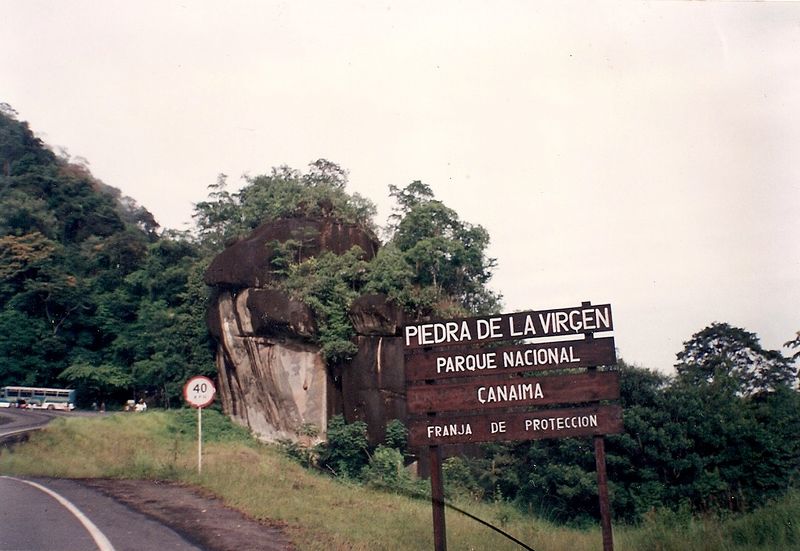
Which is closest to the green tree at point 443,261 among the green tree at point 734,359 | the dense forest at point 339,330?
the dense forest at point 339,330

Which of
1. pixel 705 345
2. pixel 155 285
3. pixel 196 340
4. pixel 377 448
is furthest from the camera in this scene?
pixel 155 285

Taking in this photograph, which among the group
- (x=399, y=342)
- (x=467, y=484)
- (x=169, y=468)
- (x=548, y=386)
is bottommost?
(x=467, y=484)

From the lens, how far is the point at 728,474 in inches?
877

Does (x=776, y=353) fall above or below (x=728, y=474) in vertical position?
above

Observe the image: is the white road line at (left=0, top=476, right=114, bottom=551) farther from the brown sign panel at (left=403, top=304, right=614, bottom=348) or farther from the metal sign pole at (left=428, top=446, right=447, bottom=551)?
the brown sign panel at (left=403, top=304, right=614, bottom=348)

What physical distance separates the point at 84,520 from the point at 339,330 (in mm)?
20306

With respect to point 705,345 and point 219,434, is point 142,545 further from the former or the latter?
point 705,345

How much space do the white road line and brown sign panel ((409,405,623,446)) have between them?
449 centimetres

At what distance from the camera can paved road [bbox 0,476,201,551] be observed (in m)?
10.2

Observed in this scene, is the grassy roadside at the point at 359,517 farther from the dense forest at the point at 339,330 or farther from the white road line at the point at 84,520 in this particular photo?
the dense forest at the point at 339,330

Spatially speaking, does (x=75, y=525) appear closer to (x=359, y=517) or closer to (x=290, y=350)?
(x=359, y=517)

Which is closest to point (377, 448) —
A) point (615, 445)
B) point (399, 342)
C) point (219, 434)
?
point (399, 342)

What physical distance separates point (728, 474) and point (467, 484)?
27.3ft

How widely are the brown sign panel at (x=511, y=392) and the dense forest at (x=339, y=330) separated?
40.7ft
